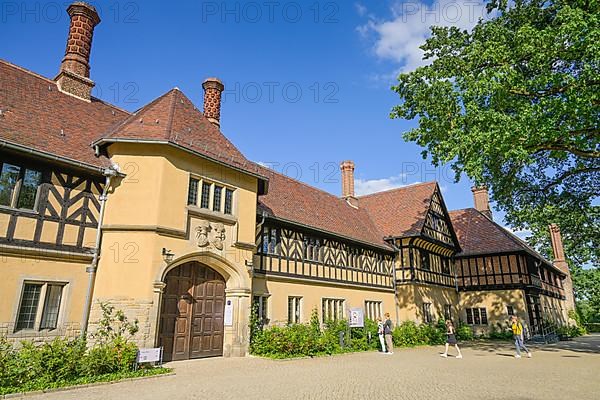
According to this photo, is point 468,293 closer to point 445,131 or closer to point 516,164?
point 516,164

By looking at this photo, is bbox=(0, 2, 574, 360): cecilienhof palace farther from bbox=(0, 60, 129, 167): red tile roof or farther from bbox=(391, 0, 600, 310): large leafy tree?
bbox=(391, 0, 600, 310): large leafy tree

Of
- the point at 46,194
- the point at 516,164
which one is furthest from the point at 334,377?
the point at 516,164

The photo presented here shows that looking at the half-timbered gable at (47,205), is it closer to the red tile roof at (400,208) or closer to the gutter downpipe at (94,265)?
the gutter downpipe at (94,265)

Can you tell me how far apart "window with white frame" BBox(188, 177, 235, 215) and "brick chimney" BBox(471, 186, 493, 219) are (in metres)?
27.6

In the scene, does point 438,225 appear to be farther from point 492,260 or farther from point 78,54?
point 78,54

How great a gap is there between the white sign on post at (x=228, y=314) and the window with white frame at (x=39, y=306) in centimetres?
508

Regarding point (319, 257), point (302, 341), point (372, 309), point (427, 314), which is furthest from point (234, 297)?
point (427, 314)

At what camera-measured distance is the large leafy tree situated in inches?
531

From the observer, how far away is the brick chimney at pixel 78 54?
47.6ft

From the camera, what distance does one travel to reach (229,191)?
1409 cm

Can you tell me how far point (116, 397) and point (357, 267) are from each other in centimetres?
1574

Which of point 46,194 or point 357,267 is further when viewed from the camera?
point 357,267

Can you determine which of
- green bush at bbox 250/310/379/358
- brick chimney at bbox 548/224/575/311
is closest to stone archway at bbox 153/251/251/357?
green bush at bbox 250/310/379/358

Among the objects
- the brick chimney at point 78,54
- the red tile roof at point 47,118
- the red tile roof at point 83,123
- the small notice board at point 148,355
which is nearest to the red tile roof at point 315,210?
the red tile roof at point 83,123
